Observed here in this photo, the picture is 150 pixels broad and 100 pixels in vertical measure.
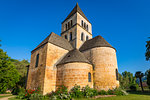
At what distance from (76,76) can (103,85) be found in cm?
489

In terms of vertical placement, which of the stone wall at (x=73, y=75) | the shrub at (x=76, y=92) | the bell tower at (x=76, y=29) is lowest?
the shrub at (x=76, y=92)

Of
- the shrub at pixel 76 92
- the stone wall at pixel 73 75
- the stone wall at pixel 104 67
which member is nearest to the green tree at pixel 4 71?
the stone wall at pixel 73 75

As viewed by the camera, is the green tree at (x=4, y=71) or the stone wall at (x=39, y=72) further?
the green tree at (x=4, y=71)

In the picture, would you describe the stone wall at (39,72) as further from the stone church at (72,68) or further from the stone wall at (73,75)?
the stone wall at (73,75)

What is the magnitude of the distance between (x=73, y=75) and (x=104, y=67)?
→ 5.73m

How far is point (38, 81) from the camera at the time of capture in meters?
15.1

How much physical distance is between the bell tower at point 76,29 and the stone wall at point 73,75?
8.12 m

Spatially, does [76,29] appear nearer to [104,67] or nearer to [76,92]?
[104,67]

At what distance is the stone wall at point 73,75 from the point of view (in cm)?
1356

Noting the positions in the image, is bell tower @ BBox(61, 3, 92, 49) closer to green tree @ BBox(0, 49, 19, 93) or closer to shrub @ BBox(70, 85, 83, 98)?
shrub @ BBox(70, 85, 83, 98)

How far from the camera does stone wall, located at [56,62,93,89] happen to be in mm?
13562

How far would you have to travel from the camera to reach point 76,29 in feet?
77.4

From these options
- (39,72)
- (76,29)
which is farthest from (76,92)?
(76,29)

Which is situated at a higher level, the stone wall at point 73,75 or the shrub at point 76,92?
the stone wall at point 73,75
